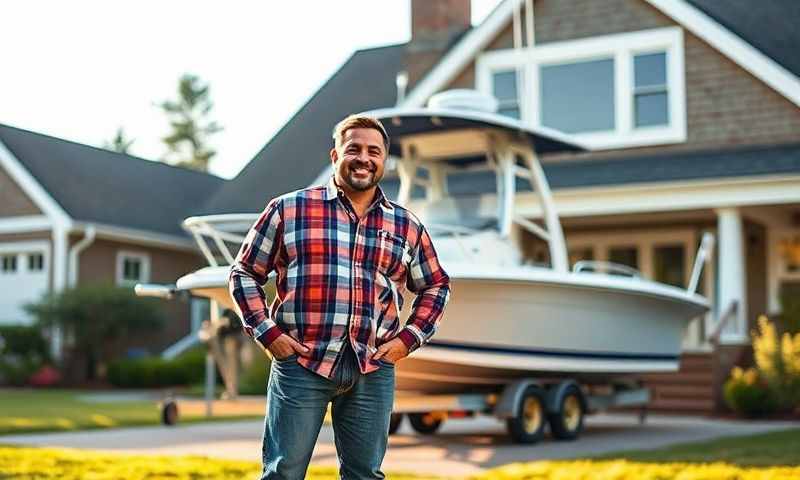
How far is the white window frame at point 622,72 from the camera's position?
1712cm

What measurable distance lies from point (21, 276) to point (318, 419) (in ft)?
73.2

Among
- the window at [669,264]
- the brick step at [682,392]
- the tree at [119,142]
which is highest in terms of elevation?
the tree at [119,142]

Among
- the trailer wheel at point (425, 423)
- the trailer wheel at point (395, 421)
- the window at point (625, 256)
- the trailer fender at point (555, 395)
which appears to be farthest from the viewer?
the window at point (625, 256)

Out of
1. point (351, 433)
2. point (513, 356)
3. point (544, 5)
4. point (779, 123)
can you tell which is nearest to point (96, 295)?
point (544, 5)

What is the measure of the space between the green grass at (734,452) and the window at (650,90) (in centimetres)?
746

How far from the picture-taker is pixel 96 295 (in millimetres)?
23953

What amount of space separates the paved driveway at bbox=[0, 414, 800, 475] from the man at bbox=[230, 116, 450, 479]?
A: 4.15m

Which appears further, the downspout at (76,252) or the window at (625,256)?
the downspout at (76,252)

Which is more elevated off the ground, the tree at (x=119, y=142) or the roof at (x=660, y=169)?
the tree at (x=119, y=142)

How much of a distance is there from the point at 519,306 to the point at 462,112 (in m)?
1.79

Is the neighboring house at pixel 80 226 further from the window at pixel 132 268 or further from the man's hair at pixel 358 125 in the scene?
the man's hair at pixel 358 125

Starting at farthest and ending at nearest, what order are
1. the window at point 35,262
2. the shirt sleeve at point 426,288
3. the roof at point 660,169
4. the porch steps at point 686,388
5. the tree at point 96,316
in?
the window at point 35,262
the tree at point 96,316
the roof at point 660,169
the porch steps at point 686,388
the shirt sleeve at point 426,288

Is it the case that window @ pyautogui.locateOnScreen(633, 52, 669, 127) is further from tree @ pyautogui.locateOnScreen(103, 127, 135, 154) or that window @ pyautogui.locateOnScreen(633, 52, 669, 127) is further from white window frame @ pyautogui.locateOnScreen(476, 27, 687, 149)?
tree @ pyautogui.locateOnScreen(103, 127, 135, 154)

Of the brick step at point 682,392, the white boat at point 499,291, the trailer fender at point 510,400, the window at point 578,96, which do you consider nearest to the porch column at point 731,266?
the brick step at point 682,392
